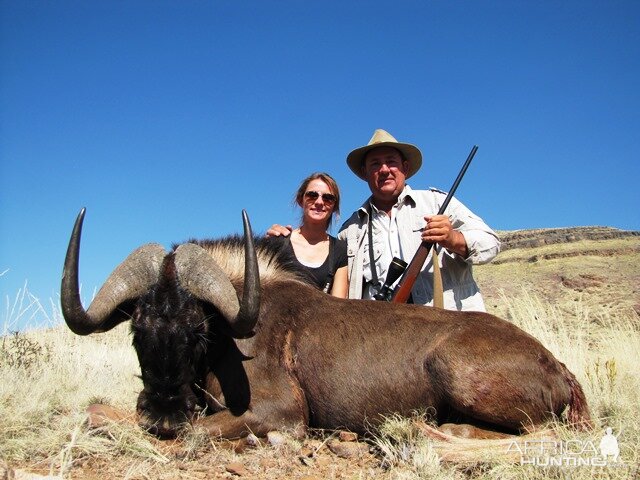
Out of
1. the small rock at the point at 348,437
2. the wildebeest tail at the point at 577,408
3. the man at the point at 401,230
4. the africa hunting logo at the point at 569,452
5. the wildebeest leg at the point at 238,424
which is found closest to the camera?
the africa hunting logo at the point at 569,452

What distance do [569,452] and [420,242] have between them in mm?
3448

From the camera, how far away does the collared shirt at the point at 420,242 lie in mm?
6113

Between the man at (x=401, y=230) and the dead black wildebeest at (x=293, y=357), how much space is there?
70.0 inches

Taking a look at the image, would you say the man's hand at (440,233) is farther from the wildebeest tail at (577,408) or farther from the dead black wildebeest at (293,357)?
the wildebeest tail at (577,408)

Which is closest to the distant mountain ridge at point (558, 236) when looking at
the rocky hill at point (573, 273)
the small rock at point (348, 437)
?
the rocky hill at point (573, 273)

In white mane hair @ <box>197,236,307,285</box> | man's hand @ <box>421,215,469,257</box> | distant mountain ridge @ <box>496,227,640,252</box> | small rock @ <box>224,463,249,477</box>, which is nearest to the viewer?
small rock @ <box>224,463,249,477</box>

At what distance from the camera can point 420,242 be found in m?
6.55

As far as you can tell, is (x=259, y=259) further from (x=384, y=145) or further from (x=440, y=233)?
(x=384, y=145)

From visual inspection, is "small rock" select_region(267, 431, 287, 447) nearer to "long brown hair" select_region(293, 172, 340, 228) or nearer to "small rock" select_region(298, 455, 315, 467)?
"small rock" select_region(298, 455, 315, 467)

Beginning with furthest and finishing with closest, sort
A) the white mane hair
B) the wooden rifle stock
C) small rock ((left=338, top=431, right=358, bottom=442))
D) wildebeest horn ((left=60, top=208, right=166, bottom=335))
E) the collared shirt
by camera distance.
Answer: the collared shirt, the wooden rifle stock, the white mane hair, small rock ((left=338, top=431, right=358, bottom=442)), wildebeest horn ((left=60, top=208, right=166, bottom=335))

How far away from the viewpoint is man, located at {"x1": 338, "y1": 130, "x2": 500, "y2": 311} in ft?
20.6

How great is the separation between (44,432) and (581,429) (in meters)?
4.09

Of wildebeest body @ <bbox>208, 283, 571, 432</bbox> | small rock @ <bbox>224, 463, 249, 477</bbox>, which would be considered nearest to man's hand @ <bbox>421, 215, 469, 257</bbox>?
wildebeest body @ <bbox>208, 283, 571, 432</bbox>

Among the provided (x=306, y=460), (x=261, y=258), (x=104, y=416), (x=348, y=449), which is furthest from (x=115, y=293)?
(x=348, y=449)
